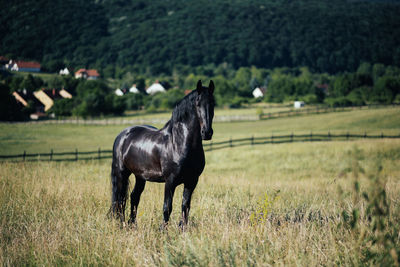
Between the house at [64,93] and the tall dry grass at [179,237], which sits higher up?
the house at [64,93]

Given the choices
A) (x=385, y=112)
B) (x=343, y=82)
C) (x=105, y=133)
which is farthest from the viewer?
(x=343, y=82)

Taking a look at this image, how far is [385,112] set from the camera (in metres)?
58.9

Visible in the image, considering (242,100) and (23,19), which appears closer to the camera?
(23,19)

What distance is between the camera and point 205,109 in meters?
4.68

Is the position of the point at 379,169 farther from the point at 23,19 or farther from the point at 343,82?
the point at 343,82

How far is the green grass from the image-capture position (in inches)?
1401

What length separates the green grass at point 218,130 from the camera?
3558 cm

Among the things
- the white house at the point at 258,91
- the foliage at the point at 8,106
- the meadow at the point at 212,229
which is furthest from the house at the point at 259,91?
the meadow at the point at 212,229

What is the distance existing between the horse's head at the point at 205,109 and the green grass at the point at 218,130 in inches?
1204

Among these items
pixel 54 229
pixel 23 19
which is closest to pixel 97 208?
pixel 54 229

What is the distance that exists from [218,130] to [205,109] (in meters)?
51.1

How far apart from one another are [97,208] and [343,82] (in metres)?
106

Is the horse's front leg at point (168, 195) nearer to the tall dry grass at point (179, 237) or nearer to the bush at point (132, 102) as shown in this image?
the tall dry grass at point (179, 237)

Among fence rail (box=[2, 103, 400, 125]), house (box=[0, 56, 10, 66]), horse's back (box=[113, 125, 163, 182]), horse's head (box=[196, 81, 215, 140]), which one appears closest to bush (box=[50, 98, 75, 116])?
fence rail (box=[2, 103, 400, 125])
